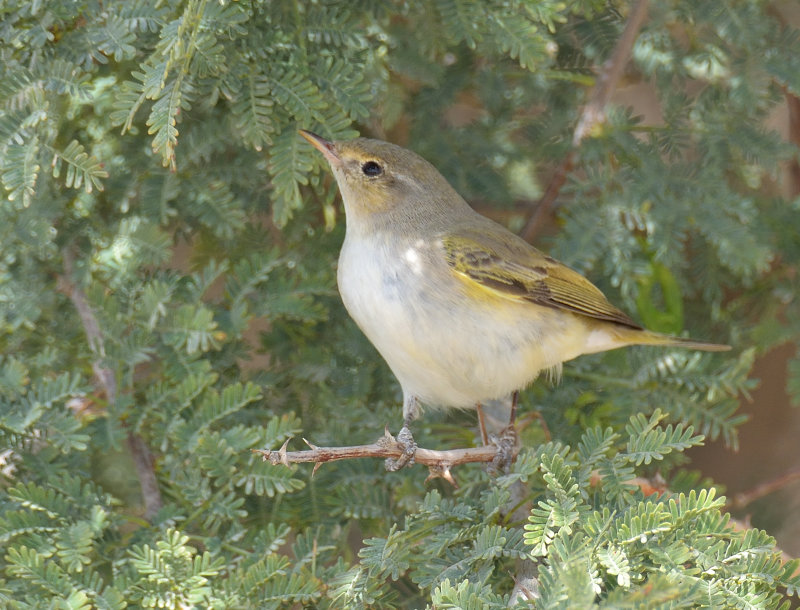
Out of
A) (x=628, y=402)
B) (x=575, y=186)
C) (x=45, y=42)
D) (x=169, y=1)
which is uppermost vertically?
(x=169, y=1)

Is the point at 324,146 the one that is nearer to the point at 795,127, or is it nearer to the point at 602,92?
the point at 602,92

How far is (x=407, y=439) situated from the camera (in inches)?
114

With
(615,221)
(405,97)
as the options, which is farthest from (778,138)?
(405,97)

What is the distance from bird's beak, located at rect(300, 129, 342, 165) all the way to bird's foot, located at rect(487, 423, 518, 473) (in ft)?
3.36

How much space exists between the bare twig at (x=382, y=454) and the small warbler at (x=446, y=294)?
0.11 meters

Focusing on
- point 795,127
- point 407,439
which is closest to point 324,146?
point 407,439

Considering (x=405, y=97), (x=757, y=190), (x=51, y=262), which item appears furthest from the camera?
(x=757, y=190)

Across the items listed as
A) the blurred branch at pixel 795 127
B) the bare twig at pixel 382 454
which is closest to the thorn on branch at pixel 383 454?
the bare twig at pixel 382 454

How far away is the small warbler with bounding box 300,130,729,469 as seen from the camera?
9.18 feet

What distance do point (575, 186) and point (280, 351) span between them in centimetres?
123

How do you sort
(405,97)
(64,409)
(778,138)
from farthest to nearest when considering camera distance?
(405,97), (778,138), (64,409)

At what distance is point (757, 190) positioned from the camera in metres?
3.90

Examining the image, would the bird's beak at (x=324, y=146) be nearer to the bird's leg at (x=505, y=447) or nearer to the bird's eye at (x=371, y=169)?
the bird's eye at (x=371, y=169)

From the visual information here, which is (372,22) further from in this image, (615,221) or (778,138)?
(778,138)
